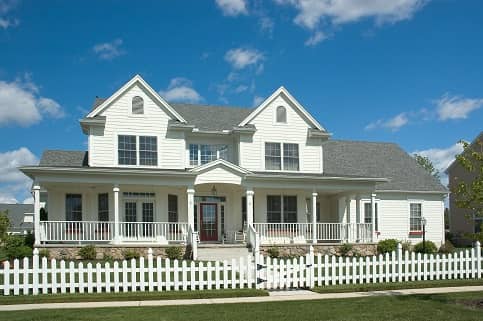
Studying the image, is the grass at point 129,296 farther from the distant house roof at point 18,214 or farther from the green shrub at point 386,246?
the distant house roof at point 18,214

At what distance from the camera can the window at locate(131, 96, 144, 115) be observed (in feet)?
85.1

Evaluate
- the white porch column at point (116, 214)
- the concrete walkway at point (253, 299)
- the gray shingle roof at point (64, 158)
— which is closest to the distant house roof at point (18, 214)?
the gray shingle roof at point (64, 158)

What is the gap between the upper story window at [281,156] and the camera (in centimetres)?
2786

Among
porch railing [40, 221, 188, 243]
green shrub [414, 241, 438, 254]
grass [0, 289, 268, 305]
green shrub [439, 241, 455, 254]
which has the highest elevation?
porch railing [40, 221, 188, 243]

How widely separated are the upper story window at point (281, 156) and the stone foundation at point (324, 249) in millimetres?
4791

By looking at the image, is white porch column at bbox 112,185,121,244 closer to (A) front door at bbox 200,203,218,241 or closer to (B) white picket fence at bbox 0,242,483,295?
(A) front door at bbox 200,203,218,241

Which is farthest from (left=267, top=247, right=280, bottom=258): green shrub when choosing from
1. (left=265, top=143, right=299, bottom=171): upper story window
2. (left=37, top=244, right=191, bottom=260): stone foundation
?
(left=265, top=143, right=299, bottom=171): upper story window

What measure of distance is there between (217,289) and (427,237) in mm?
22134

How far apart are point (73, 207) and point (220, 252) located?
8.09 m

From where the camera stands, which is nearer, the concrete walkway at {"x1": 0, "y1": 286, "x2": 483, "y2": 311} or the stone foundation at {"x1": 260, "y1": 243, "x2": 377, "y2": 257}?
the concrete walkway at {"x1": 0, "y1": 286, "x2": 483, "y2": 311}

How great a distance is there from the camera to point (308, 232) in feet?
90.6

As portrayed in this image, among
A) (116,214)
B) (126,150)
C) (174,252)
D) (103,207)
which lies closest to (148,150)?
(126,150)

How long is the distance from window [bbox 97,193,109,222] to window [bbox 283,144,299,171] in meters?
9.63

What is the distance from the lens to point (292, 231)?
2714 cm
